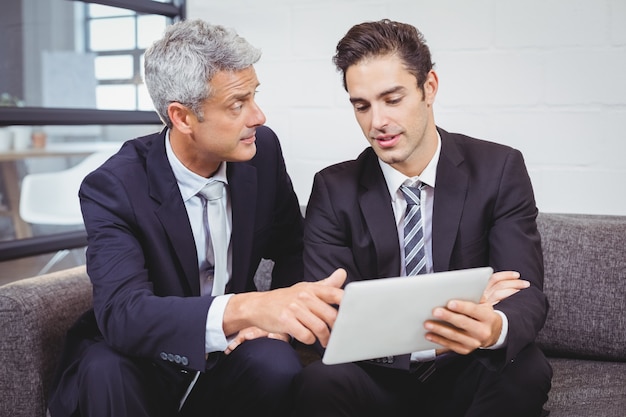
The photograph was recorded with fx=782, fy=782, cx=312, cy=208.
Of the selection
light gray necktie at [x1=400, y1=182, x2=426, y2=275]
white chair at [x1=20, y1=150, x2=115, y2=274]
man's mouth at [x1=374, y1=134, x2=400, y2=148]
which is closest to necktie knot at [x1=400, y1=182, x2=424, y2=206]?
light gray necktie at [x1=400, y1=182, x2=426, y2=275]

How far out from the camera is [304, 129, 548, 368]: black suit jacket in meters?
1.79

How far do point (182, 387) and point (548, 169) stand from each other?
47.2 inches

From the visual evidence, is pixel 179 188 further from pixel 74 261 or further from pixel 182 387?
pixel 74 261

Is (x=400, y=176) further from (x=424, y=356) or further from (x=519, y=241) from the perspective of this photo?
(x=424, y=356)

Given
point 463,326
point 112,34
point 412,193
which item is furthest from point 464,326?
point 112,34

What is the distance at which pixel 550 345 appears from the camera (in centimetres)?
205

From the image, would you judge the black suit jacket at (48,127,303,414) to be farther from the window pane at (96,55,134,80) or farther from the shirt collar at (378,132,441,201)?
the window pane at (96,55,134,80)

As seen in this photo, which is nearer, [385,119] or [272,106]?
[385,119]

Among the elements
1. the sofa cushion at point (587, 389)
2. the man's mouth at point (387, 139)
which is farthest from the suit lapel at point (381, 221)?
the sofa cushion at point (587, 389)

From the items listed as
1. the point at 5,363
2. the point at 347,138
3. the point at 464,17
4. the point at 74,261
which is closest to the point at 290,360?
the point at 5,363

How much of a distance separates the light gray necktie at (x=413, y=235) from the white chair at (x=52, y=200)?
1.34 meters

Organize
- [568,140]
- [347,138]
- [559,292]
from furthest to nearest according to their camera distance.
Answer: [347,138]
[568,140]
[559,292]

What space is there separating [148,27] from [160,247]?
133cm

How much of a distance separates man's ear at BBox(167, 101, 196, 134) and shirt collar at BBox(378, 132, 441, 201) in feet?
1.55
